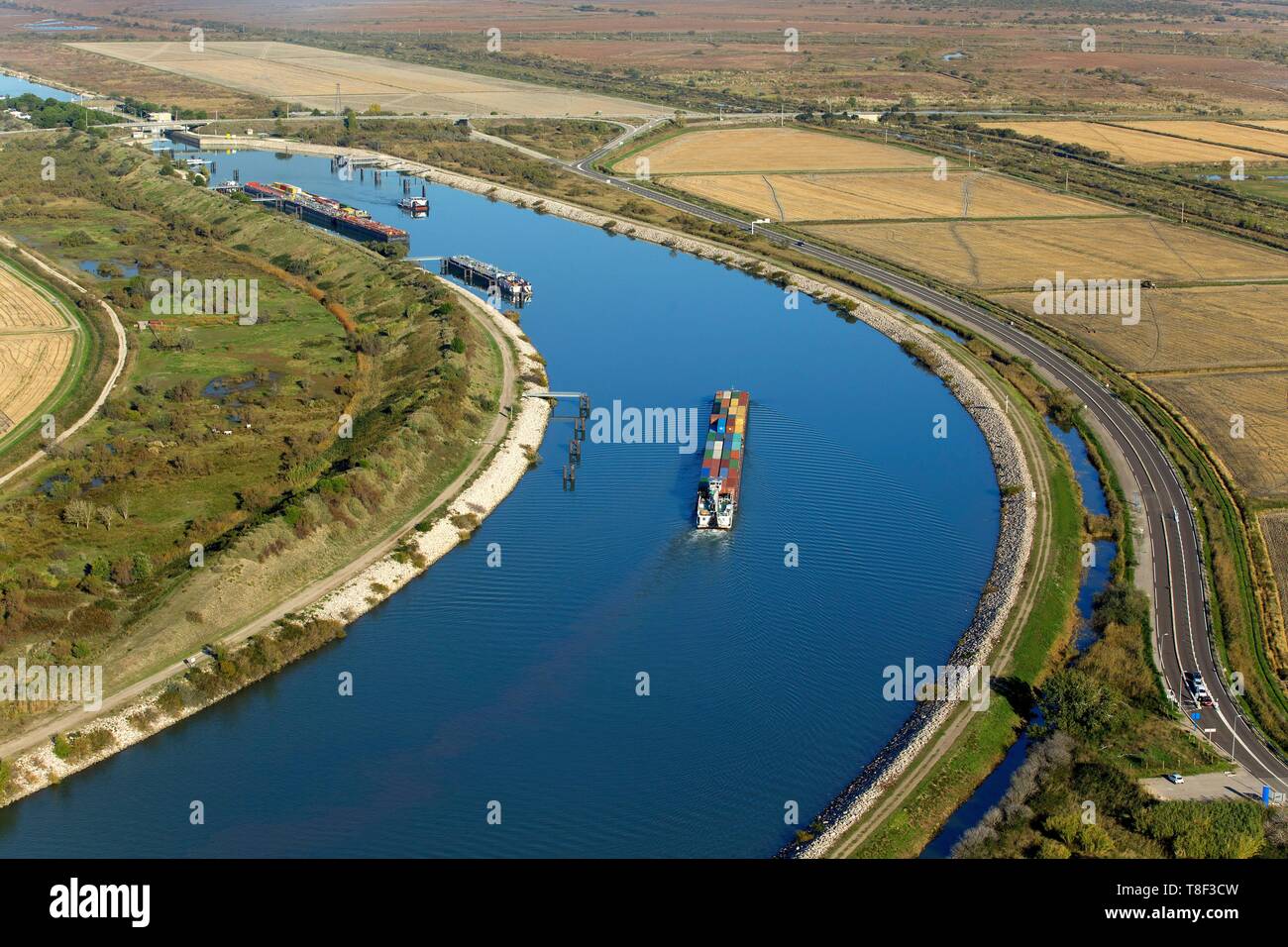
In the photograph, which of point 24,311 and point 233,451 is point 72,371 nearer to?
point 24,311

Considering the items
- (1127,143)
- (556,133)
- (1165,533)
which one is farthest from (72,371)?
(1127,143)

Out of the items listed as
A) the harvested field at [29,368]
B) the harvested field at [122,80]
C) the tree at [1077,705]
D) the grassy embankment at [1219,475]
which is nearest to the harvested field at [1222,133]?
the grassy embankment at [1219,475]

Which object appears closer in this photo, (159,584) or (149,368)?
(159,584)

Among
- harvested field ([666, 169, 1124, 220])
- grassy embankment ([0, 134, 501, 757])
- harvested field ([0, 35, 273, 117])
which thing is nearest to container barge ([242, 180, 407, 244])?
grassy embankment ([0, 134, 501, 757])

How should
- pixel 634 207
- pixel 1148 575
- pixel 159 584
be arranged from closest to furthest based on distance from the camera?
pixel 159 584 < pixel 1148 575 < pixel 634 207

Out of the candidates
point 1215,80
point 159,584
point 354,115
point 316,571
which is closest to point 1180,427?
point 316,571

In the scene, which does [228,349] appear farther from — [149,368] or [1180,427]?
[1180,427]
